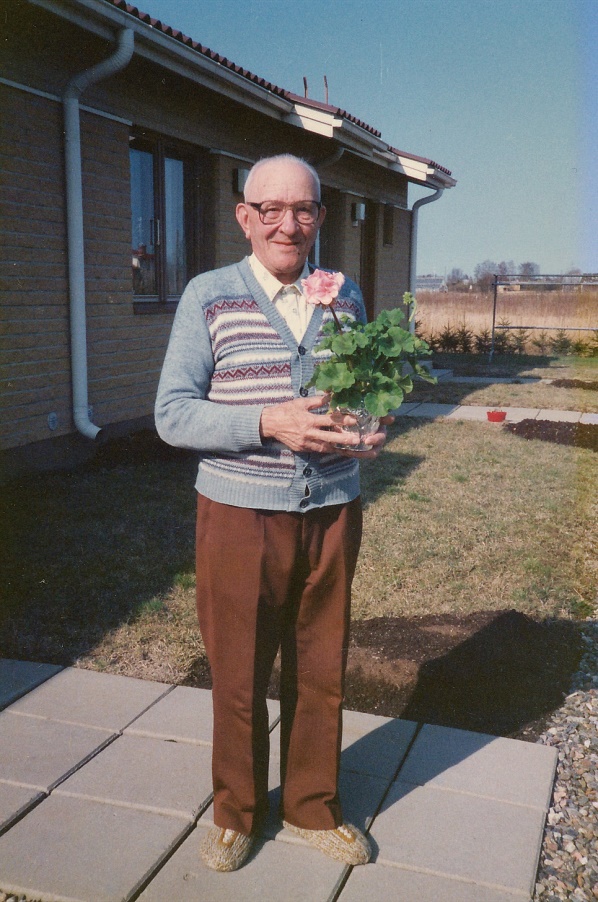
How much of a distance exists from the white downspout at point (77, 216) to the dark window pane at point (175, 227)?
200 centimetres

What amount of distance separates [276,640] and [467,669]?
1.64 metres

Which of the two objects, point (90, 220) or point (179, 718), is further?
point (90, 220)

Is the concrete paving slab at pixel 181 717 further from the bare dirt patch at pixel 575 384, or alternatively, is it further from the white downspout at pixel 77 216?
the bare dirt patch at pixel 575 384

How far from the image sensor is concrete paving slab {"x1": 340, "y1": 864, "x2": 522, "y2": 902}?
92.1 inches

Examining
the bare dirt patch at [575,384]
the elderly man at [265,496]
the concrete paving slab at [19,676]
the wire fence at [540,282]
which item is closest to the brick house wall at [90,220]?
the concrete paving slab at [19,676]

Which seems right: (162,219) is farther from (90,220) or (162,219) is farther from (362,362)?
(362,362)

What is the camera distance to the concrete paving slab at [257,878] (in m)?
2.32

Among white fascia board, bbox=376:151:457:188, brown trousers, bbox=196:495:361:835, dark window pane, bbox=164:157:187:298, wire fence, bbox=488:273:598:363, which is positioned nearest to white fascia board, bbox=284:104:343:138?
dark window pane, bbox=164:157:187:298

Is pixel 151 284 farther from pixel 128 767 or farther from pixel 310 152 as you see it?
pixel 128 767

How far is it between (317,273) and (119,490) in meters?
4.80

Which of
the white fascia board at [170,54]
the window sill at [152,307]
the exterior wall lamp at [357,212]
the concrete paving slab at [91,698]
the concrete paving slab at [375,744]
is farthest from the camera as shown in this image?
the exterior wall lamp at [357,212]

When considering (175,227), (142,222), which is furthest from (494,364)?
(142,222)

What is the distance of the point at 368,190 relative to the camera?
14.2 meters

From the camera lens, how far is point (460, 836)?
262 centimetres
